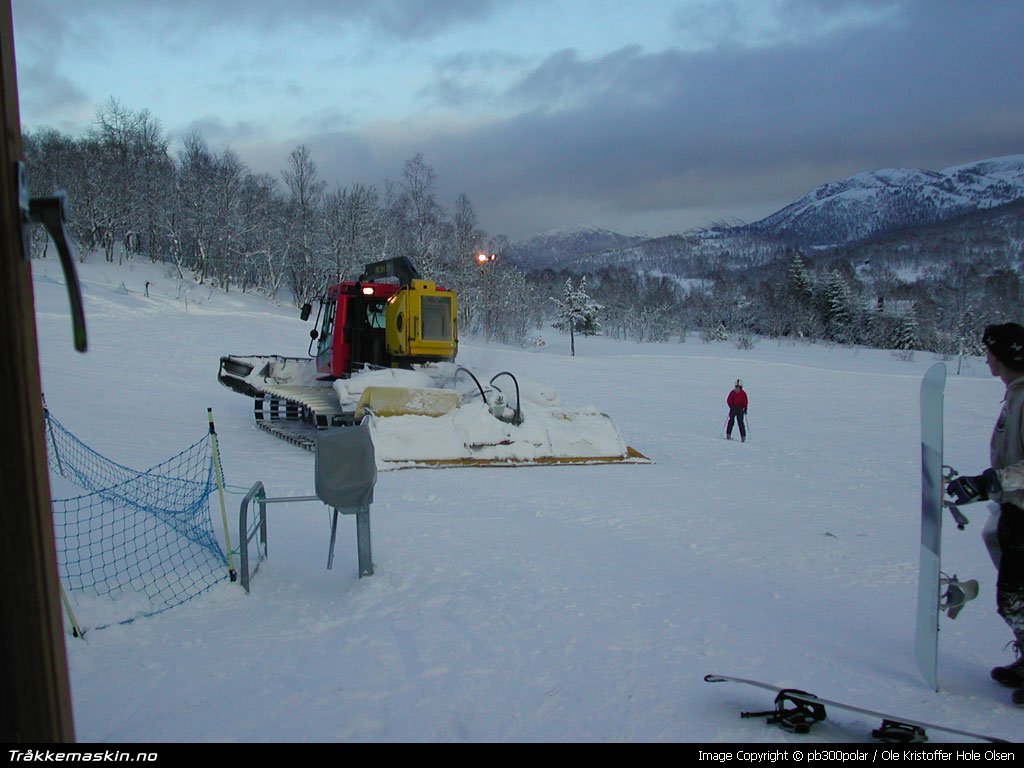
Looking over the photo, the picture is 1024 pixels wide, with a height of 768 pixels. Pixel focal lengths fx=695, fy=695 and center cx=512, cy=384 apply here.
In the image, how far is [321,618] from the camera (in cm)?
461

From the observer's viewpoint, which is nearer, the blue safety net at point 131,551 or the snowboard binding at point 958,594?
the snowboard binding at point 958,594

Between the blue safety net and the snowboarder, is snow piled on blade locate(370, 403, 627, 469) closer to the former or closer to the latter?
the blue safety net

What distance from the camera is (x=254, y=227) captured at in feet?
172

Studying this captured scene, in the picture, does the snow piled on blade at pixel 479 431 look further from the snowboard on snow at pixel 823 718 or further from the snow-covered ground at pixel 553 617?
the snowboard on snow at pixel 823 718

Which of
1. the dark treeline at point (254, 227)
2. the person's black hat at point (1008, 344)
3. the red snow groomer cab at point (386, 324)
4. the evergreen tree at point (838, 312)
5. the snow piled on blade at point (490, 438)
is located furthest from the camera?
the evergreen tree at point (838, 312)

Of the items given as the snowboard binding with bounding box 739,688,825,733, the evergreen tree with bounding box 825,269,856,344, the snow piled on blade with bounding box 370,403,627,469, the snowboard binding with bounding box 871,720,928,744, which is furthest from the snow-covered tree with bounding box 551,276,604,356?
the snowboard binding with bounding box 871,720,928,744

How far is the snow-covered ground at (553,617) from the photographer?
10.8 ft

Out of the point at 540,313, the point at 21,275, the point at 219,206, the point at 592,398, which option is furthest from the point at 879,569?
the point at 540,313

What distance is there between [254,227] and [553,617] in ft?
175

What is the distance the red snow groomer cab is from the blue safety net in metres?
6.01

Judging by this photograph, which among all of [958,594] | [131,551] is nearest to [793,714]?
[958,594]

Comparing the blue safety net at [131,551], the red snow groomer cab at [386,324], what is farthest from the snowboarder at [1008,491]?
the red snow groomer cab at [386,324]

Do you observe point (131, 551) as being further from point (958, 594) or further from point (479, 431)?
point (479, 431)

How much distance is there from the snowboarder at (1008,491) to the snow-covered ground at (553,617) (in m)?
0.38
